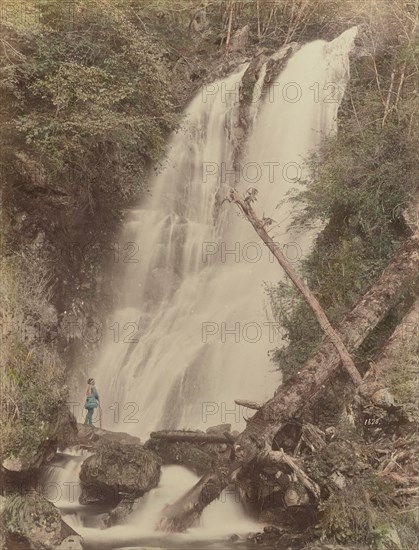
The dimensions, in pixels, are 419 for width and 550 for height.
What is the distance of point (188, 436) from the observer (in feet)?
20.2

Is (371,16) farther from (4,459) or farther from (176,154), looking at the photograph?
(4,459)

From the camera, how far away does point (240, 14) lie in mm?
8602

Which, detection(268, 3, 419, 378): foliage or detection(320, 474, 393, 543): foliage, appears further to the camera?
detection(268, 3, 419, 378): foliage

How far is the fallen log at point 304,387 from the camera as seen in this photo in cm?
557

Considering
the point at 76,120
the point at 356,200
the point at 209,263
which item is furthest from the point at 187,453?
the point at 76,120

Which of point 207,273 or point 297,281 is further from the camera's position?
point 207,273

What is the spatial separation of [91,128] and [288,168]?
→ 2810 mm

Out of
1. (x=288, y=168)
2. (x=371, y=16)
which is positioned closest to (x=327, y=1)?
(x=371, y=16)

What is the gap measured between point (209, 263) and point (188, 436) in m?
2.42

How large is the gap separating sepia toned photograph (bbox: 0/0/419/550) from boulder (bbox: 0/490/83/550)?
20 mm

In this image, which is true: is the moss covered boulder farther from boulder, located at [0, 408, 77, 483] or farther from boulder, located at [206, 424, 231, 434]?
boulder, located at [206, 424, 231, 434]

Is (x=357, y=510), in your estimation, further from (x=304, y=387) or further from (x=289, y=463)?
(x=304, y=387)

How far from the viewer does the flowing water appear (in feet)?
20.8

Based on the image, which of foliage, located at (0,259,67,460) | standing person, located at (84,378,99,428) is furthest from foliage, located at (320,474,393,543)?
foliage, located at (0,259,67,460)
